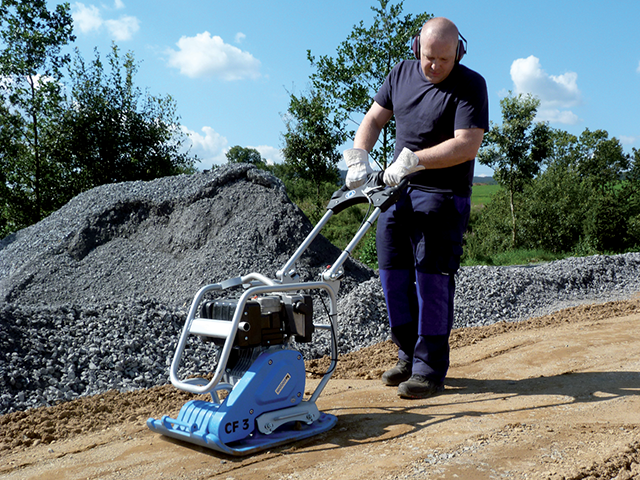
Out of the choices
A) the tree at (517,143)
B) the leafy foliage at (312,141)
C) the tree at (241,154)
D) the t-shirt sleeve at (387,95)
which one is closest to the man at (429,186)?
the t-shirt sleeve at (387,95)

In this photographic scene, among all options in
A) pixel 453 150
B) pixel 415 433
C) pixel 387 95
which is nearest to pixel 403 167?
pixel 453 150

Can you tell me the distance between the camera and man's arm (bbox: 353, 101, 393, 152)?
13.3 feet

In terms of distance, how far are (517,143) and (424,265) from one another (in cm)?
1878

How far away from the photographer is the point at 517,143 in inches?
822

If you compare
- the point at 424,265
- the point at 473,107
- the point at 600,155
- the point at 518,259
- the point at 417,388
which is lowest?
the point at 417,388

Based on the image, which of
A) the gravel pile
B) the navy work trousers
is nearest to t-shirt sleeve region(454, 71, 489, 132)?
the navy work trousers

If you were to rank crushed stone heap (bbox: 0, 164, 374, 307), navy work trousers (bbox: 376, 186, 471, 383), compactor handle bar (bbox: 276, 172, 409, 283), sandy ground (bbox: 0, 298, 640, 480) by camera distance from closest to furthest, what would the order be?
sandy ground (bbox: 0, 298, 640, 480)
compactor handle bar (bbox: 276, 172, 409, 283)
navy work trousers (bbox: 376, 186, 471, 383)
crushed stone heap (bbox: 0, 164, 374, 307)

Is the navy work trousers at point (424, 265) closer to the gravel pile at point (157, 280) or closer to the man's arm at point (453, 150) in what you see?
the man's arm at point (453, 150)

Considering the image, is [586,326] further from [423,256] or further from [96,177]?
[96,177]

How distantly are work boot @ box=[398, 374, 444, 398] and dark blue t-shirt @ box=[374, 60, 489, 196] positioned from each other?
4.24 feet

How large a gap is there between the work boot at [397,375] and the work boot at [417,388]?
0.34 metres

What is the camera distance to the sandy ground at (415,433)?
2676 mm

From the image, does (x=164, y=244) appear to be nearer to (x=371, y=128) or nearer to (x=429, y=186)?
(x=371, y=128)

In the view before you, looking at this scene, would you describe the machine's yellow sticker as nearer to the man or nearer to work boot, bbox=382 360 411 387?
the man
